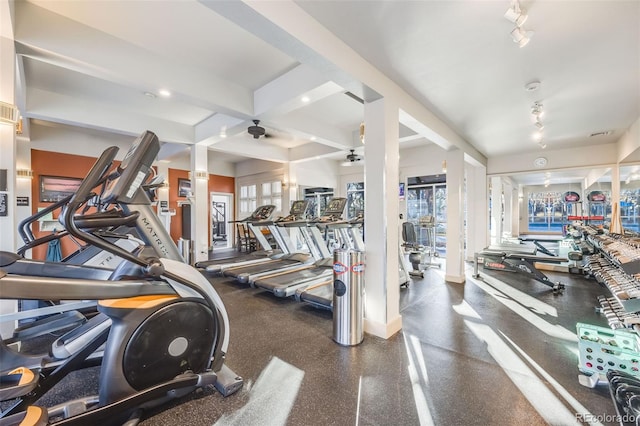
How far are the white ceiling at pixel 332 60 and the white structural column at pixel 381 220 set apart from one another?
359mm

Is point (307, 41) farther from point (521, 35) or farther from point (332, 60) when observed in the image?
point (521, 35)

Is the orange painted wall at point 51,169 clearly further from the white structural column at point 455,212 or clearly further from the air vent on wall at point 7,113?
the white structural column at point 455,212

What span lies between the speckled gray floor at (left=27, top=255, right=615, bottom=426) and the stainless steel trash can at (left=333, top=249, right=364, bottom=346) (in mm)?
127

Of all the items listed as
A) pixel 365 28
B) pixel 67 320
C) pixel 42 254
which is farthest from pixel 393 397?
pixel 42 254

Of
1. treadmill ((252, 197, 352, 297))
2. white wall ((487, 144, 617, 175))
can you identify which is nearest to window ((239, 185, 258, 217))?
treadmill ((252, 197, 352, 297))

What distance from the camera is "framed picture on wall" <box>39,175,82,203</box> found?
20.5 ft

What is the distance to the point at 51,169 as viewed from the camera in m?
6.35

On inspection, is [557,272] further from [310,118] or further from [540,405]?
[310,118]

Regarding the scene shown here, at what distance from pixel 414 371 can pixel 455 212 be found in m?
3.40

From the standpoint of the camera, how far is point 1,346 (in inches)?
68.4

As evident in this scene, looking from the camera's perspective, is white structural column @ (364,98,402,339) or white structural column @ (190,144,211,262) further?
white structural column @ (190,144,211,262)

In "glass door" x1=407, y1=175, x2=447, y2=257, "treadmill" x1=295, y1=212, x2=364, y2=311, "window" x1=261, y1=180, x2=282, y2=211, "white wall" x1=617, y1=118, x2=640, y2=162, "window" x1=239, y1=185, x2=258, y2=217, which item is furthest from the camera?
"window" x1=239, y1=185, x2=258, y2=217

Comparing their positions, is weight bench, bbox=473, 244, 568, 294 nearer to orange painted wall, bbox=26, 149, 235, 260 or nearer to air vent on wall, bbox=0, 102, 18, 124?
air vent on wall, bbox=0, 102, 18, 124

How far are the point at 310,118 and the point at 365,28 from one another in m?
3.55
